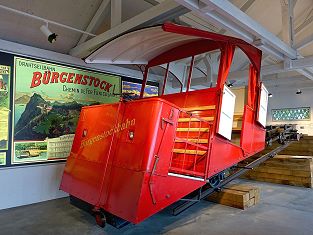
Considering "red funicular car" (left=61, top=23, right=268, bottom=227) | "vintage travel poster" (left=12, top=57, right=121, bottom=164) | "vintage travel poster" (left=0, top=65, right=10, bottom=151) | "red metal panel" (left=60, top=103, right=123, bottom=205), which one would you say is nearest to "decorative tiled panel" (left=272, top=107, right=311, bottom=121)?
"red funicular car" (left=61, top=23, right=268, bottom=227)

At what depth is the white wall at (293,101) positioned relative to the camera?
11.1 meters

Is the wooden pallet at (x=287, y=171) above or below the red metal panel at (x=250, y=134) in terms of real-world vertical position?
below

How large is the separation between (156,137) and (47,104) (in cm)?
319

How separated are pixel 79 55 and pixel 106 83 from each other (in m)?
0.94

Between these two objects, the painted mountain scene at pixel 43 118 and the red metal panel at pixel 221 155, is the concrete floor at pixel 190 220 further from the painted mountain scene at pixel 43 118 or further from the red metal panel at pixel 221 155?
the painted mountain scene at pixel 43 118

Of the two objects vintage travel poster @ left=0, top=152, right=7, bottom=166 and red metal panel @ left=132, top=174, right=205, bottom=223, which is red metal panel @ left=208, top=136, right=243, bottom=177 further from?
vintage travel poster @ left=0, top=152, right=7, bottom=166

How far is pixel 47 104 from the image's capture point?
5.14 metres

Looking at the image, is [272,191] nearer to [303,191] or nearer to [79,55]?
[303,191]

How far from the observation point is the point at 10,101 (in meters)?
4.63

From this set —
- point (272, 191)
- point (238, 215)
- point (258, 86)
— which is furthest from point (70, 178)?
point (272, 191)

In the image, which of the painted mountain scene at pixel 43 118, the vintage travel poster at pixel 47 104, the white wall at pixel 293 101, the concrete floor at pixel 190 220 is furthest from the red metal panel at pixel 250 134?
the white wall at pixel 293 101

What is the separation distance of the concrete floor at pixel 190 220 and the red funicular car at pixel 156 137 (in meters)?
0.57

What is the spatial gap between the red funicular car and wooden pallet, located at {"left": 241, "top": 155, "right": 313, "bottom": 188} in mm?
2204

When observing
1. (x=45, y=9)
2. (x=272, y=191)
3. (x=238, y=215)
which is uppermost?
(x=45, y=9)
